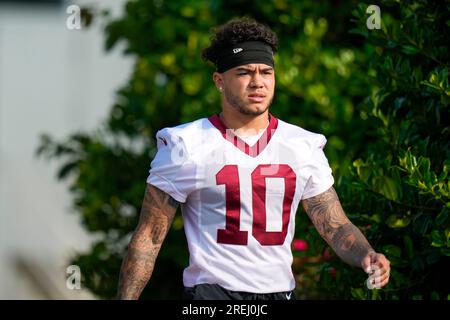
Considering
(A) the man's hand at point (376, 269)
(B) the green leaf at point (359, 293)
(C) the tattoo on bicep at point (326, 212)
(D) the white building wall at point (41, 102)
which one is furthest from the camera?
(D) the white building wall at point (41, 102)

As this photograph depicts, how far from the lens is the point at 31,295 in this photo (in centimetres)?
1139

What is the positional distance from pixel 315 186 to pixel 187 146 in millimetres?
598

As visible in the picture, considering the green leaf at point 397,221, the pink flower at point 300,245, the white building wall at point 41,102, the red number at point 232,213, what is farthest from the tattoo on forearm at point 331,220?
the white building wall at point 41,102

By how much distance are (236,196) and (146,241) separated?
0.45 meters

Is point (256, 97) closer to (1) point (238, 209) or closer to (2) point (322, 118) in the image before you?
(1) point (238, 209)

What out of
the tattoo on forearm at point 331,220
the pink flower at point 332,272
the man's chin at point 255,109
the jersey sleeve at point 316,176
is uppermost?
the man's chin at point 255,109

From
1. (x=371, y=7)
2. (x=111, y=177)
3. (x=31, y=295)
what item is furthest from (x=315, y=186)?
(x=31, y=295)

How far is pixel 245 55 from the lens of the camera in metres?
4.71

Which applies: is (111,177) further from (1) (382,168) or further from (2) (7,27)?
(2) (7,27)

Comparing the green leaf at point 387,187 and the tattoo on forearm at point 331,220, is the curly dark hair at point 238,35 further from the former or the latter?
the green leaf at point 387,187

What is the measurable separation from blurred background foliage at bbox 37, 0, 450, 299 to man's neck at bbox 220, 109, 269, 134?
2.87 ft

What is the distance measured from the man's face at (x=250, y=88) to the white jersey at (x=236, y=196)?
16 cm

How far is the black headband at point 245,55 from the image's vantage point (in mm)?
4715

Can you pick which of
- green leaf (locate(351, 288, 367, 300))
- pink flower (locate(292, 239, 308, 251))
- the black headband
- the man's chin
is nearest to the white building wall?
pink flower (locate(292, 239, 308, 251))
